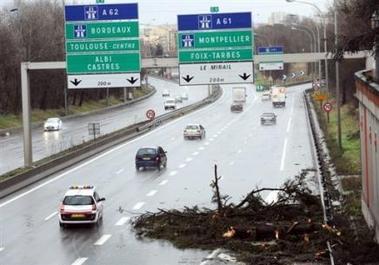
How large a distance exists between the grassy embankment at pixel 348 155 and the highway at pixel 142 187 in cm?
204

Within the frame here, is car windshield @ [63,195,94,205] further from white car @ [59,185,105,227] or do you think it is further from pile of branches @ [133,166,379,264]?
pile of branches @ [133,166,379,264]

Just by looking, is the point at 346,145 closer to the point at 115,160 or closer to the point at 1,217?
the point at 115,160

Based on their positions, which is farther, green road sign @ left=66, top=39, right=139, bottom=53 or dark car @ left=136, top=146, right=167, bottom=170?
dark car @ left=136, top=146, right=167, bottom=170

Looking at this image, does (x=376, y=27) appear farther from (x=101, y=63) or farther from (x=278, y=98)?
(x=278, y=98)

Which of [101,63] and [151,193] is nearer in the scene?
[151,193]

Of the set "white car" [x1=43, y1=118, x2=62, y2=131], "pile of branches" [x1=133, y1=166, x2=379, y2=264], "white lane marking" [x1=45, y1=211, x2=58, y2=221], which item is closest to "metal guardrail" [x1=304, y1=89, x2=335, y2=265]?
"pile of branches" [x1=133, y1=166, x2=379, y2=264]

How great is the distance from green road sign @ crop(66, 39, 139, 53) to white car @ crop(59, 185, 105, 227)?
11467mm

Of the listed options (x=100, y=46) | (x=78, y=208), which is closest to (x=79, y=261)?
(x=78, y=208)

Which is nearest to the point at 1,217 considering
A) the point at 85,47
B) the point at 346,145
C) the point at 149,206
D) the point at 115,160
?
the point at 149,206

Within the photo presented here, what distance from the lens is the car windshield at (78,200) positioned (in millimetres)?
27547

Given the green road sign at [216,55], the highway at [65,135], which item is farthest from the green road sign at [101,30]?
the highway at [65,135]

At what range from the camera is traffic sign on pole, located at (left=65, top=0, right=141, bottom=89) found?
37406mm

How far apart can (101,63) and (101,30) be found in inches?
65.3

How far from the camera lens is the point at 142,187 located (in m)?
38.7
